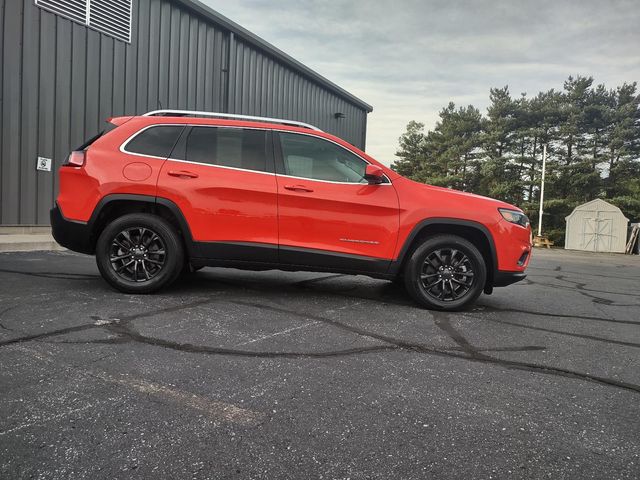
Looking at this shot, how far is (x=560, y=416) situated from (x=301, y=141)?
3.51 m

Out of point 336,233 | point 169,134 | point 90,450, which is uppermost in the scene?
point 169,134

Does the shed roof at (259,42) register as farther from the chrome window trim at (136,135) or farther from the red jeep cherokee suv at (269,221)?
the red jeep cherokee suv at (269,221)

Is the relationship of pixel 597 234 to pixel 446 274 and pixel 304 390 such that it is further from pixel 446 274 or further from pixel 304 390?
Result: pixel 304 390

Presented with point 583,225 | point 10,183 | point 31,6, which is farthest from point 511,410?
point 583,225

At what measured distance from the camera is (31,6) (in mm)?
9547

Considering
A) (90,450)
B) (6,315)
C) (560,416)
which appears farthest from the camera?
(6,315)

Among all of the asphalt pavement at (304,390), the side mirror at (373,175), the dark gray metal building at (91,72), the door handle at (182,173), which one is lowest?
the asphalt pavement at (304,390)

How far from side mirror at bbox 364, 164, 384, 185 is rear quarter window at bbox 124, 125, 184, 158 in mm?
2036

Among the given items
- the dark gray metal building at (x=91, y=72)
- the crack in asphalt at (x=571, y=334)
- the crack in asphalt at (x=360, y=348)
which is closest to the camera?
the crack in asphalt at (x=360, y=348)

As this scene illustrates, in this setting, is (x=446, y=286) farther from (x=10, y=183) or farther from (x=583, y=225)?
(x=583, y=225)

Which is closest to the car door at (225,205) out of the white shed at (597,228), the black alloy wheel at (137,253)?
the black alloy wheel at (137,253)

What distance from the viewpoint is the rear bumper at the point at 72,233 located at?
4586 mm

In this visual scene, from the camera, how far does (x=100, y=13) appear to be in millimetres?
10828

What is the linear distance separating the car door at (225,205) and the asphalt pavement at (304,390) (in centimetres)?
56
